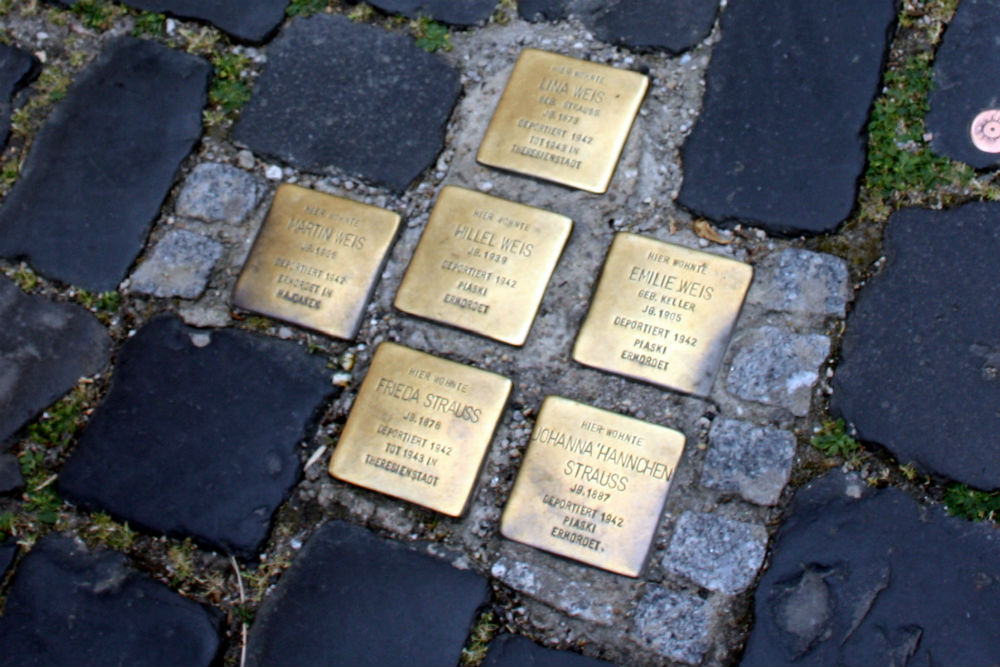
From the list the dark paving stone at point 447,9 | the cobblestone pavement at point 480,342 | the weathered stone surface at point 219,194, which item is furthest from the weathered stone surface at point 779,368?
the weathered stone surface at point 219,194

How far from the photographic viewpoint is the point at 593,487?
1.97 m

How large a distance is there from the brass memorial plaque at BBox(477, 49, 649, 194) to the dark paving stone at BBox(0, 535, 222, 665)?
1275 mm

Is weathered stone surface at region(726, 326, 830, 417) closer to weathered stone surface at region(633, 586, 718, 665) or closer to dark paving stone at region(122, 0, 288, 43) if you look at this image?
weathered stone surface at region(633, 586, 718, 665)

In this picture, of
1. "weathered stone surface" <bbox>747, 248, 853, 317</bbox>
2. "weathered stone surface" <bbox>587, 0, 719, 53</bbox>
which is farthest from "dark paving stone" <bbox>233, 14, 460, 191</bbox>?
"weathered stone surface" <bbox>747, 248, 853, 317</bbox>

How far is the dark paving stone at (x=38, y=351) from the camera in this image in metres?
2.14

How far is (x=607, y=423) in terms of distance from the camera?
2.02 m

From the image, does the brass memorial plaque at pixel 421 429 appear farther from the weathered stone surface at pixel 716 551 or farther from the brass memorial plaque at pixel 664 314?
the weathered stone surface at pixel 716 551

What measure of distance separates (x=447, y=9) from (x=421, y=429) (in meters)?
1.15

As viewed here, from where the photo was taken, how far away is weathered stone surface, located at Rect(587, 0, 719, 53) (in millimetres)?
2316

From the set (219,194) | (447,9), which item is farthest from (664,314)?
(219,194)

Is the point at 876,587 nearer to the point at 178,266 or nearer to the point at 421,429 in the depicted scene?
the point at 421,429

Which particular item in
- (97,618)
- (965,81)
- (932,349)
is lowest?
(97,618)

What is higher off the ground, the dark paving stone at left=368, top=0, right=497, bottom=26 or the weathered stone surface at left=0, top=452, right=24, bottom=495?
the dark paving stone at left=368, top=0, right=497, bottom=26

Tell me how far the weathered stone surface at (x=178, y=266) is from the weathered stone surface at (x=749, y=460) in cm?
128
